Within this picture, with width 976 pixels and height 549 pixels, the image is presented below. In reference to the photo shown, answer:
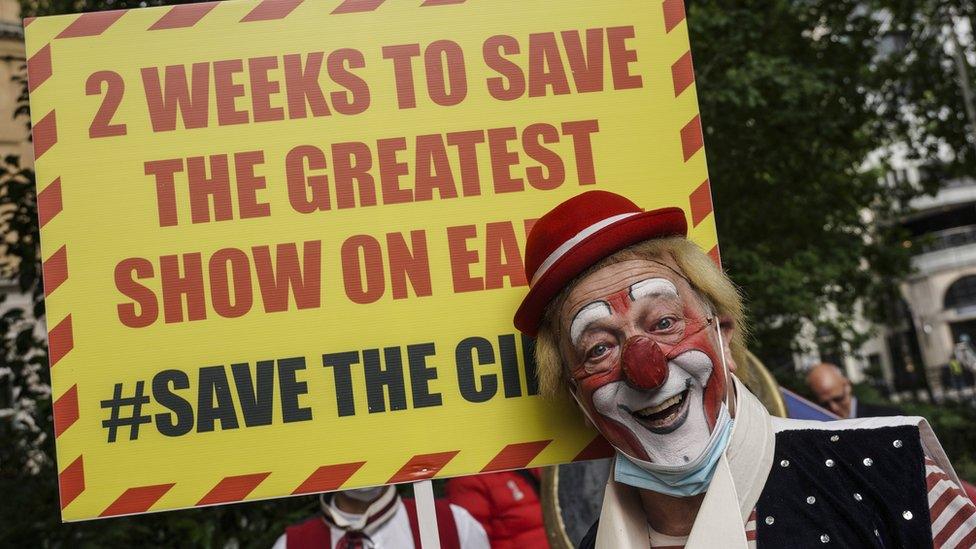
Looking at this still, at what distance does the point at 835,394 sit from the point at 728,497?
5129 mm

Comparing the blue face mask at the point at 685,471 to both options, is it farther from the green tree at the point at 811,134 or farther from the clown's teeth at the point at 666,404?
the green tree at the point at 811,134

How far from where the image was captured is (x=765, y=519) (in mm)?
2174

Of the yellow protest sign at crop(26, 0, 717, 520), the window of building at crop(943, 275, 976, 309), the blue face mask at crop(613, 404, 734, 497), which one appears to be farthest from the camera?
the window of building at crop(943, 275, 976, 309)

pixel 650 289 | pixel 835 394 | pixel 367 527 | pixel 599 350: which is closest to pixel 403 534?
pixel 367 527

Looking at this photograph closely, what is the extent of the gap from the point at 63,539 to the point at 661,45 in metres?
5.01

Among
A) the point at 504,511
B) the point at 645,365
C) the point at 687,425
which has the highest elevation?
the point at 645,365

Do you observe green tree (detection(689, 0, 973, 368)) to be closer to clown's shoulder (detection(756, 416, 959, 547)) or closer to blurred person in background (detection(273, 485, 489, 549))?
blurred person in background (detection(273, 485, 489, 549))

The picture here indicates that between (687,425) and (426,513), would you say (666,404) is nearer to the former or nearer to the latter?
(687,425)

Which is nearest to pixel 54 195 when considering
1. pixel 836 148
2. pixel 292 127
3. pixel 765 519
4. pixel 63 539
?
pixel 292 127

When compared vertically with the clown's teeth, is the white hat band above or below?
above

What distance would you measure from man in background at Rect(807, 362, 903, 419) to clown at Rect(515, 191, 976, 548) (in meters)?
4.88

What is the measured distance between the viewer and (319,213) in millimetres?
2590

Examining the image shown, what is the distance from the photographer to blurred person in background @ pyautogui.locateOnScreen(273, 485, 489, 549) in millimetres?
4141

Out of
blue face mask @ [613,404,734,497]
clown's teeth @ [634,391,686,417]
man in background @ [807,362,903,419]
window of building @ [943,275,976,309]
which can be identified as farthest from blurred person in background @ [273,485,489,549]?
window of building @ [943,275,976,309]
